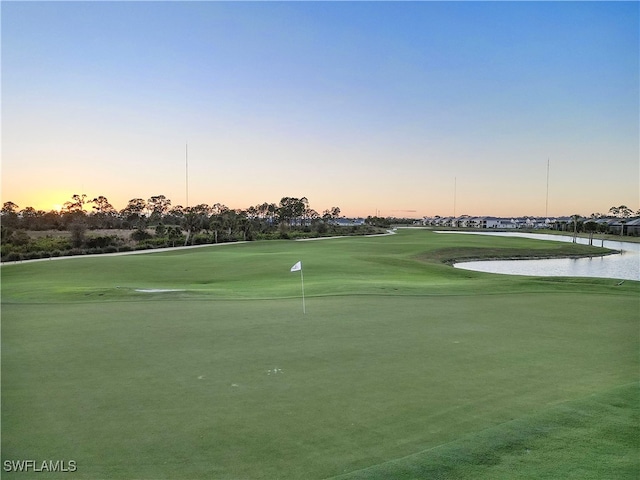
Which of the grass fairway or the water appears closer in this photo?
the grass fairway

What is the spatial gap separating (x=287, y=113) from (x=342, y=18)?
12.6 meters

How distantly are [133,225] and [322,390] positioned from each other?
292ft

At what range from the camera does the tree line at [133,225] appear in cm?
3020

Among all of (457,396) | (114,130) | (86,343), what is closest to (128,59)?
(114,130)

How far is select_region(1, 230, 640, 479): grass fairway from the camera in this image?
3773mm

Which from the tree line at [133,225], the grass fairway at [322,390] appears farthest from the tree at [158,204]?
the grass fairway at [322,390]

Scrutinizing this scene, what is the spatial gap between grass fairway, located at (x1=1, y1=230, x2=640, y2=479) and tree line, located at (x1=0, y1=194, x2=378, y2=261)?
549 centimetres

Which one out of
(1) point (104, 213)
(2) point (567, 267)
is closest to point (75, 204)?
(1) point (104, 213)

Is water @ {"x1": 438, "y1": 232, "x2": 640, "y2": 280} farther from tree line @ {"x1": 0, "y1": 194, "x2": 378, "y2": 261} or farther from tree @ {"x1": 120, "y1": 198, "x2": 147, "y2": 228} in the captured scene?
tree @ {"x1": 120, "y1": 198, "x2": 147, "y2": 228}

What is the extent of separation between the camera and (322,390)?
17.5ft

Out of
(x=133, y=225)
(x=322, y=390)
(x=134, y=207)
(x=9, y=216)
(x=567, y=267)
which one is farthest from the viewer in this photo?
(x=134, y=207)

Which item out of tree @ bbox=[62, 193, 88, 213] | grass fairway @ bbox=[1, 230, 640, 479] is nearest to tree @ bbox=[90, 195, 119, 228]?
tree @ bbox=[62, 193, 88, 213]

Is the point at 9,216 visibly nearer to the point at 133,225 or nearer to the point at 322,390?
the point at 322,390

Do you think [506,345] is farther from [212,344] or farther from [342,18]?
[342,18]
